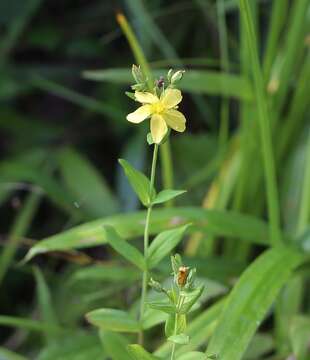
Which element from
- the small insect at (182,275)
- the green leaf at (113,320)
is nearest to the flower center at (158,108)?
the small insect at (182,275)

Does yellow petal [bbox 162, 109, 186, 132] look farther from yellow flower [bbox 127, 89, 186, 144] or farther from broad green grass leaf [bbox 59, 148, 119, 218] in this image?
broad green grass leaf [bbox 59, 148, 119, 218]

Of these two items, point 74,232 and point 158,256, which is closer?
point 158,256

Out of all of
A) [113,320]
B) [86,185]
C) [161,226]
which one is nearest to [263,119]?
[161,226]

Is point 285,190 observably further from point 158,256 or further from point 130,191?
point 158,256

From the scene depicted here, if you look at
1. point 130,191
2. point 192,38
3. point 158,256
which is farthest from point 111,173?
point 158,256

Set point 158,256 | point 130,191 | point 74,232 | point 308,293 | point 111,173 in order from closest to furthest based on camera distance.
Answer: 1. point 158,256
2. point 74,232
3. point 308,293
4. point 130,191
5. point 111,173

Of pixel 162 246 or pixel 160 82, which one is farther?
pixel 162 246

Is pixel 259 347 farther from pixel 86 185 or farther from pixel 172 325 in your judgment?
pixel 86 185
